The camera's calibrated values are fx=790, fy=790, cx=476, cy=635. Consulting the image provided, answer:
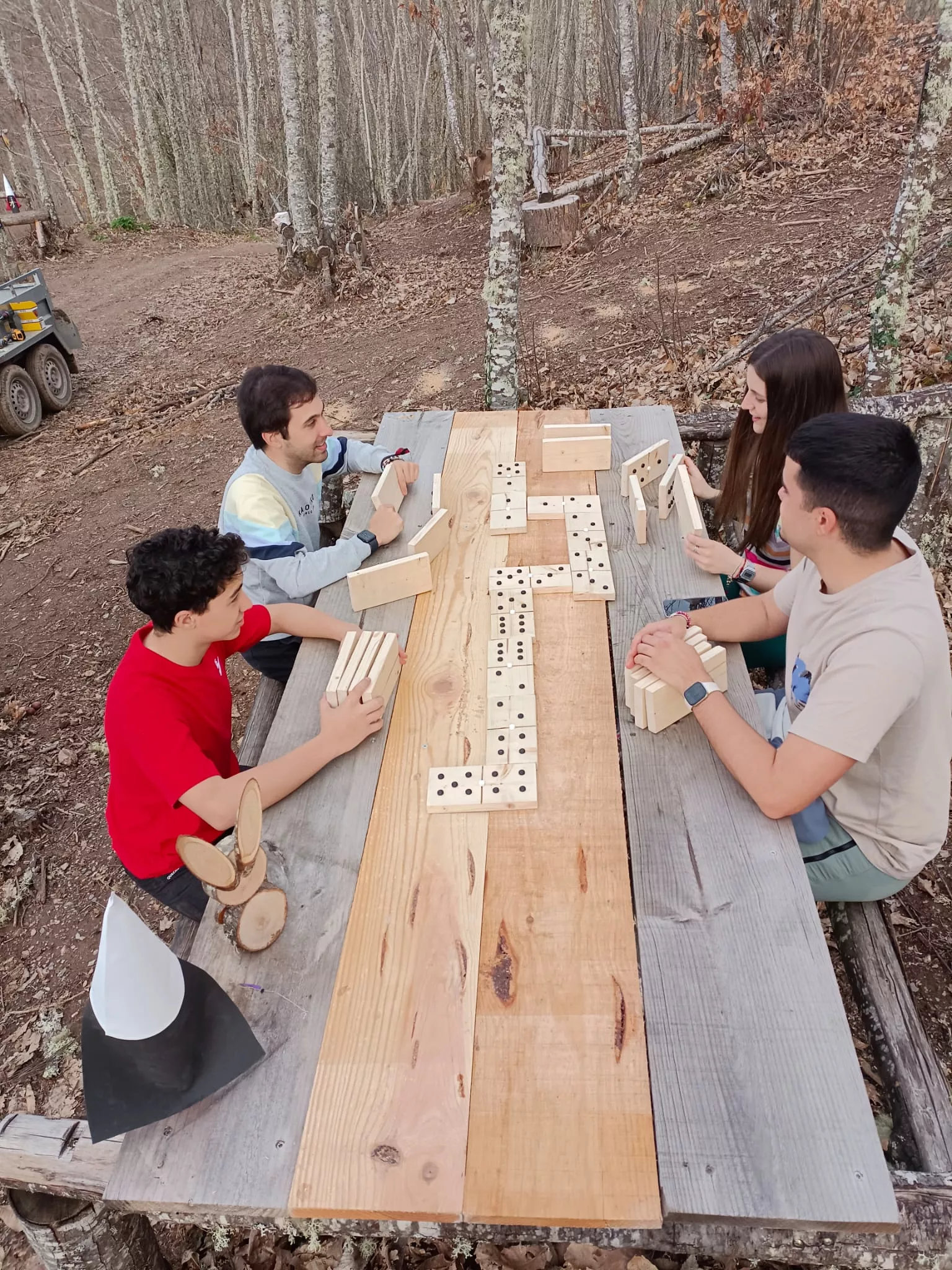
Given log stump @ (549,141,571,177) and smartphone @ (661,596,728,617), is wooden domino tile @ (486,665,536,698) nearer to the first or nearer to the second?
smartphone @ (661,596,728,617)

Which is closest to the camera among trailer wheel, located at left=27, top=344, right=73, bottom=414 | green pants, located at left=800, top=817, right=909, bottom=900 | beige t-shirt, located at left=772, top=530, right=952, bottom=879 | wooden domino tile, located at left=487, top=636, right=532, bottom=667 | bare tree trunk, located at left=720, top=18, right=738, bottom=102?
beige t-shirt, located at left=772, top=530, right=952, bottom=879

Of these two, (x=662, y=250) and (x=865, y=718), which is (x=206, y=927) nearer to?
(x=865, y=718)

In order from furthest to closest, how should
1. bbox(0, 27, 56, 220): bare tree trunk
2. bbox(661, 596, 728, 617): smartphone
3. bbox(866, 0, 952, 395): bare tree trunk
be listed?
bbox(0, 27, 56, 220): bare tree trunk
bbox(866, 0, 952, 395): bare tree trunk
bbox(661, 596, 728, 617): smartphone

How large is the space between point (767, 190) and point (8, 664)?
9788 millimetres

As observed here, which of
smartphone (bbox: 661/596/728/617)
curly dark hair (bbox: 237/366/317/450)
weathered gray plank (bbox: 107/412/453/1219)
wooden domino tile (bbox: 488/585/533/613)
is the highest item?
curly dark hair (bbox: 237/366/317/450)

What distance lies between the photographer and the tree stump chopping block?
9820mm

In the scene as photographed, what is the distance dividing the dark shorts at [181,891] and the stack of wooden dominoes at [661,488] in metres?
1.81

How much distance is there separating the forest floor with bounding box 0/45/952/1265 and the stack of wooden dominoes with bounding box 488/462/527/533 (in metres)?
2.14

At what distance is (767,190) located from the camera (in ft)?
31.7

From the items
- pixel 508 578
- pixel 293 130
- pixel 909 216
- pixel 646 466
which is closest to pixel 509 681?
pixel 508 578

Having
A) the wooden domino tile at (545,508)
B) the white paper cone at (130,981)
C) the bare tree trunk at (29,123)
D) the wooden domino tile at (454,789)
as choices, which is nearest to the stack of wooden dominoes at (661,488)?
the wooden domino tile at (545,508)

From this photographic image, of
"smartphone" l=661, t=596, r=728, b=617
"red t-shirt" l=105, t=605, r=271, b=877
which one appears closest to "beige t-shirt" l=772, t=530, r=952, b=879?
"smartphone" l=661, t=596, r=728, b=617

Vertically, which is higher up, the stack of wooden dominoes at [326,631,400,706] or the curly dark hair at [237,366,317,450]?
the curly dark hair at [237,366,317,450]

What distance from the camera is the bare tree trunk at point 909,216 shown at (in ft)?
12.4
